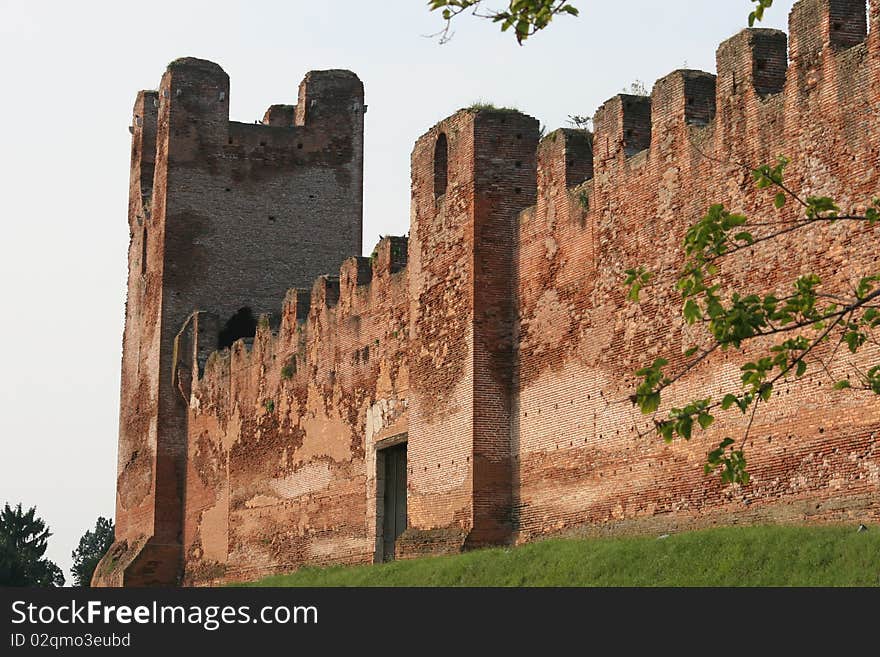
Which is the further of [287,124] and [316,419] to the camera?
[287,124]

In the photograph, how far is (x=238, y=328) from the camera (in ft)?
93.4

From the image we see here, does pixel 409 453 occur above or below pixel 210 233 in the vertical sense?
below

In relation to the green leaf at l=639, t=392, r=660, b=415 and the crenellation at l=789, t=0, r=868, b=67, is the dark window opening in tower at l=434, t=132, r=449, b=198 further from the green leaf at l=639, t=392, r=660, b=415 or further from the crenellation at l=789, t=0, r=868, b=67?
the green leaf at l=639, t=392, r=660, b=415

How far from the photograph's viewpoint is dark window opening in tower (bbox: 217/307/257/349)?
2812 cm

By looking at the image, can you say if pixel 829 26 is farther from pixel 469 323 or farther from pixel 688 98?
pixel 469 323

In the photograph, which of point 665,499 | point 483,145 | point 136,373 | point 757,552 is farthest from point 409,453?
point 136,373

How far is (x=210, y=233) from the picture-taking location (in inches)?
1129

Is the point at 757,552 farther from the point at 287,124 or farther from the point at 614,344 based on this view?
the point at 287,124

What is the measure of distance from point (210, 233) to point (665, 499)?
14.8 m

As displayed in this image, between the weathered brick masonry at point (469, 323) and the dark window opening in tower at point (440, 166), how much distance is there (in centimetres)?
3

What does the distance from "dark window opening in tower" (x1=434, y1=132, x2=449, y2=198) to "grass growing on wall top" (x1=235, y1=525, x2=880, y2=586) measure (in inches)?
161

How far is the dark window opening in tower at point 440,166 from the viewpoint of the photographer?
63.6 ft

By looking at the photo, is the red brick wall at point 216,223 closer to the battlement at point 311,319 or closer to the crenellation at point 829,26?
the battlement at point 311,319
